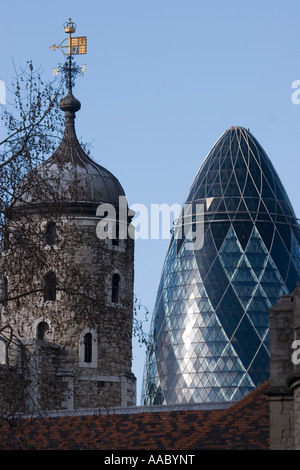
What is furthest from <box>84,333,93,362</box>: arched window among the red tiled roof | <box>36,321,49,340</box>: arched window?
the red tiled roof

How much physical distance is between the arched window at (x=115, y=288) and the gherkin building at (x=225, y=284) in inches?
2953

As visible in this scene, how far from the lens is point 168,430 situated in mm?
33188

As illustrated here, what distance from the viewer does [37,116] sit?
979 inches

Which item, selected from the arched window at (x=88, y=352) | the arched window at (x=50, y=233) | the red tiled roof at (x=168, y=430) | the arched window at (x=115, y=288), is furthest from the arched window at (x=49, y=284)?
the arched window at (x=115, y=288)

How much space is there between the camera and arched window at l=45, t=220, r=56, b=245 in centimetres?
2452

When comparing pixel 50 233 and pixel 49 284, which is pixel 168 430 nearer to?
pixel 49 284

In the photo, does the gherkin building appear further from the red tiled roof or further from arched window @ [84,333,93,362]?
the red tiled roof

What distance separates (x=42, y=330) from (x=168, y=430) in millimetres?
21317

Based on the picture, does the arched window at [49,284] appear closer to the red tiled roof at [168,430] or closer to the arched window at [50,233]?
the arched window at [50,233]

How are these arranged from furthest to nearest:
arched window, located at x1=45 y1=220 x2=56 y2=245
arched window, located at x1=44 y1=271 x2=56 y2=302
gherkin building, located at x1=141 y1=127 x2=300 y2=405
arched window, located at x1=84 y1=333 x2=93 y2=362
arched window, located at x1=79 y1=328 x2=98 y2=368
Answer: gherkin building, located at x1=141 y1=127 x2=300 y2=405
arched window, located at x1=84 y1=333 x2=93 y2=362
arched window, located at x1=79 y1=328 x2=98 y2=368
arched window, located at x1=44 y1=271 x2=56 y2=302
arched window, located at x1=45 y1=220 x2=56 y2=245

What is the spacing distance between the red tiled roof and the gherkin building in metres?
94.7

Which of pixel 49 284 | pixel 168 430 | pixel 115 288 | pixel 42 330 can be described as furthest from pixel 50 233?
pixel 115 288
